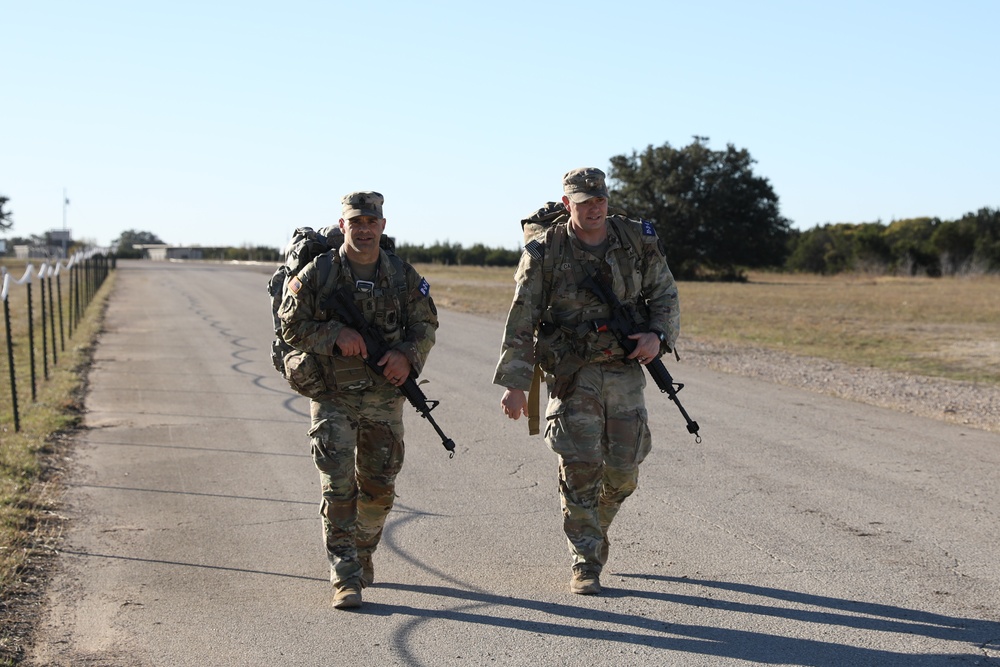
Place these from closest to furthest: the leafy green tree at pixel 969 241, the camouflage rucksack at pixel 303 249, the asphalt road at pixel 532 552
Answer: the asphalt road at pixel 532 552 < the camouflage rucksack at pixel 303 249 < the leafy green tree at pixel 969 241

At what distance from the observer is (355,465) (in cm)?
524

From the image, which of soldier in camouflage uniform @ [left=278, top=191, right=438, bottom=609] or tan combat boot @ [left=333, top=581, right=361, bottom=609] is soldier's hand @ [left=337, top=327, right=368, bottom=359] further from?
tan combat boot @ [left=333, top=581, right=361, bottom=609]

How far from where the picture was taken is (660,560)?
570 cm

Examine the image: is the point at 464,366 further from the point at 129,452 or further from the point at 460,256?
the point at 460,256

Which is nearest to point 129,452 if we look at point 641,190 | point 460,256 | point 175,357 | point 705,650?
point 705,650

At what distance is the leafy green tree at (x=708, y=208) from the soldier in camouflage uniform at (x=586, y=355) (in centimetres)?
5675

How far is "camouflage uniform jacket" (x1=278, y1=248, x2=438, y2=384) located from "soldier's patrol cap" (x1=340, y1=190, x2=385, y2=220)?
0.29 metres

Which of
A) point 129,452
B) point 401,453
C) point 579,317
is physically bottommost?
point 129,452

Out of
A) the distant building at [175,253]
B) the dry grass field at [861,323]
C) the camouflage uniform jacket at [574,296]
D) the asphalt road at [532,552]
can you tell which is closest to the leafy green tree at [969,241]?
the dry grass field at [861,323]

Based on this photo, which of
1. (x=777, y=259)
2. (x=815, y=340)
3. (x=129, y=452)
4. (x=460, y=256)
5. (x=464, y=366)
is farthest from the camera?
(x=460, y=256)

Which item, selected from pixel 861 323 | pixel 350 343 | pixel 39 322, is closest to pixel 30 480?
pixel 350 343

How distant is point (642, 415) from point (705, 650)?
127cm

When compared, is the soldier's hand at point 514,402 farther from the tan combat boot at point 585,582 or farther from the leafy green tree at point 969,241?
the leafy green tree at point 969,241

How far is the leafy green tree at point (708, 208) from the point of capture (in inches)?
2437
